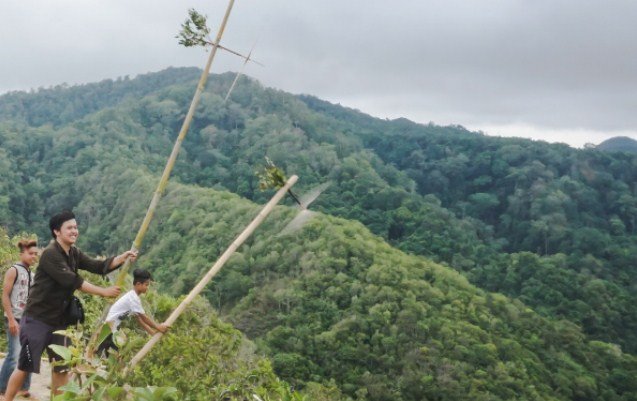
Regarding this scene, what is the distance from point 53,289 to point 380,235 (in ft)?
171

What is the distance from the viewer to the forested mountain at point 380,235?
3244cm

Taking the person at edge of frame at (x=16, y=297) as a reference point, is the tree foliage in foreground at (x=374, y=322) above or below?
below

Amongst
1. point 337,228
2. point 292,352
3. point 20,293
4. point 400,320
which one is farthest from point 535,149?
point 20,293

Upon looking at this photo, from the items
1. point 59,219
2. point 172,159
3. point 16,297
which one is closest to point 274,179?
point 172,159

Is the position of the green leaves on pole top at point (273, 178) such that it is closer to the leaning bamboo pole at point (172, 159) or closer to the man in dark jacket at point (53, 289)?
the leaning bamboo pole at point (172, 159)

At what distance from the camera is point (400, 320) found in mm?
33812

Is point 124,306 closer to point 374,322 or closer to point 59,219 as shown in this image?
point 59,219

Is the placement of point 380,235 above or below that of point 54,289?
below

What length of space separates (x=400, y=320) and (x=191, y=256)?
1519cm

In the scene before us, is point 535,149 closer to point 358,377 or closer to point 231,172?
point 231,172

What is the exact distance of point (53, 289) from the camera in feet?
10.1

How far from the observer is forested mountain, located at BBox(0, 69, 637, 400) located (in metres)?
32.4

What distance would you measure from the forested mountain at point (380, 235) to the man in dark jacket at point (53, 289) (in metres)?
22.3

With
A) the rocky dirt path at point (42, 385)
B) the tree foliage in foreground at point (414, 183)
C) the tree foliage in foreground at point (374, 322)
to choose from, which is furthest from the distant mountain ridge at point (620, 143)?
the rocky dirt path at point (42, 385)
